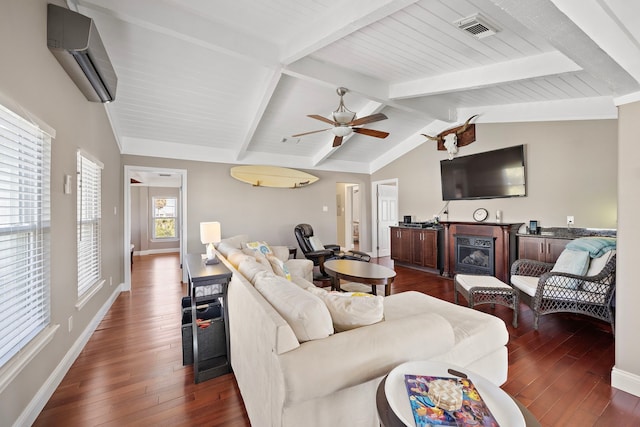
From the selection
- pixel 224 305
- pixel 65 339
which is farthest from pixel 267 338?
pixel 65 339

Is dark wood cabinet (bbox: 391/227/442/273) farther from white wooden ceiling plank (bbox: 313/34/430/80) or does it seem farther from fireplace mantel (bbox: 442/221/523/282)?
white wooden ceiling plank (bbox: 313/34/430/80)

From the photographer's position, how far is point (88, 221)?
2.87 metres

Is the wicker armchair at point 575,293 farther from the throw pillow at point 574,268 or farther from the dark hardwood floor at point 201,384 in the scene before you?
the dark hardwood floor at point 201,384

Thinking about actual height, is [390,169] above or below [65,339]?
above

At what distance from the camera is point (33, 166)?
68.5 inches

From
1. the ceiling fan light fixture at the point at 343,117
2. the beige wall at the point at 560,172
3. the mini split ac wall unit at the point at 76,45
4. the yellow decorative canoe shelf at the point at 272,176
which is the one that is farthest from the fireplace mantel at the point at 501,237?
the mini split ac wall unit at the point at 76,45

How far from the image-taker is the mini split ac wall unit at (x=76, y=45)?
6.07 feet

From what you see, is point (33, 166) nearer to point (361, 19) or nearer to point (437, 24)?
point (361, 19)

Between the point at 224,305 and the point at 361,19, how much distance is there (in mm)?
2571

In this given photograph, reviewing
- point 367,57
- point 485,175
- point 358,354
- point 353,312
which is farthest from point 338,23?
point 485,175

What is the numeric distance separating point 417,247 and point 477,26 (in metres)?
4.04

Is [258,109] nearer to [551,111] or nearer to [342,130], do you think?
[342,130]

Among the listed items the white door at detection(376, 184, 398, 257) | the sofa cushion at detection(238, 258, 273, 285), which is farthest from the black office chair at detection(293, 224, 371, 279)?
the white door at detection(376, 184, 398, 257)

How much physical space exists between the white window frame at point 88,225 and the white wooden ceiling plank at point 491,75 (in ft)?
12.5
